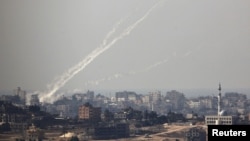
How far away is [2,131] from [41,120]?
147 centimetres

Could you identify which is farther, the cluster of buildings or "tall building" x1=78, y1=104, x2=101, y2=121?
the cluster of buildings

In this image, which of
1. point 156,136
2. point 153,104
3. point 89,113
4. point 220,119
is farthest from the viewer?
point 153,104

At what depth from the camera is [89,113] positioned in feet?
81.8

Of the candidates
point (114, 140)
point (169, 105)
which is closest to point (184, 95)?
point (169, 105)

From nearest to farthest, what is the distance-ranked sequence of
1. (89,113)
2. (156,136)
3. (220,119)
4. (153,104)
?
(156,136), (220,119), (89,113), (153,104)

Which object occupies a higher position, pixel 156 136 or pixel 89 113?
pixel 89 113

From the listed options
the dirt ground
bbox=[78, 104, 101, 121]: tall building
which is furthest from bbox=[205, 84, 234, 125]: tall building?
bbox=[78, 104, 101, 121]: tall building

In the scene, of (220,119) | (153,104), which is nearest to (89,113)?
(220,119)

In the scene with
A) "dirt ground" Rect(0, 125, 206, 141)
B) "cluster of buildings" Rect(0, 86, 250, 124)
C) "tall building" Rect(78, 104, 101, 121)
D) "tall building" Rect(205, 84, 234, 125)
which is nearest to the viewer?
"dirt ground" Rect(0, 125, 206, 141)

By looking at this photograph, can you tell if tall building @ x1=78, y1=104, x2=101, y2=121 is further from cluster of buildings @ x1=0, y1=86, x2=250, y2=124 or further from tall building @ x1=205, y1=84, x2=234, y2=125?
tall building @ x1=205, y1=84, x2=234, y2=125

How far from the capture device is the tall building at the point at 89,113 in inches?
961

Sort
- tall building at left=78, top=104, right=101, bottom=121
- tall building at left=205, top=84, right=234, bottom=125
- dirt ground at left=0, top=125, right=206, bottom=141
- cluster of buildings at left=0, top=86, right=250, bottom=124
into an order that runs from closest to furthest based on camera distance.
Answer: dirt ground at left=0, top=125, right=206, bottom=141 → tall building at left=205, top=84, right=234, bottom=125 → tall building at left=78, top=104, right=101, bottom=121 → cluster of buildings at left=0, top=86, right=250, bottom=124

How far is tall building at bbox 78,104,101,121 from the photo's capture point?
24.4m

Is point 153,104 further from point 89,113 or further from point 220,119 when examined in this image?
point 220,119
